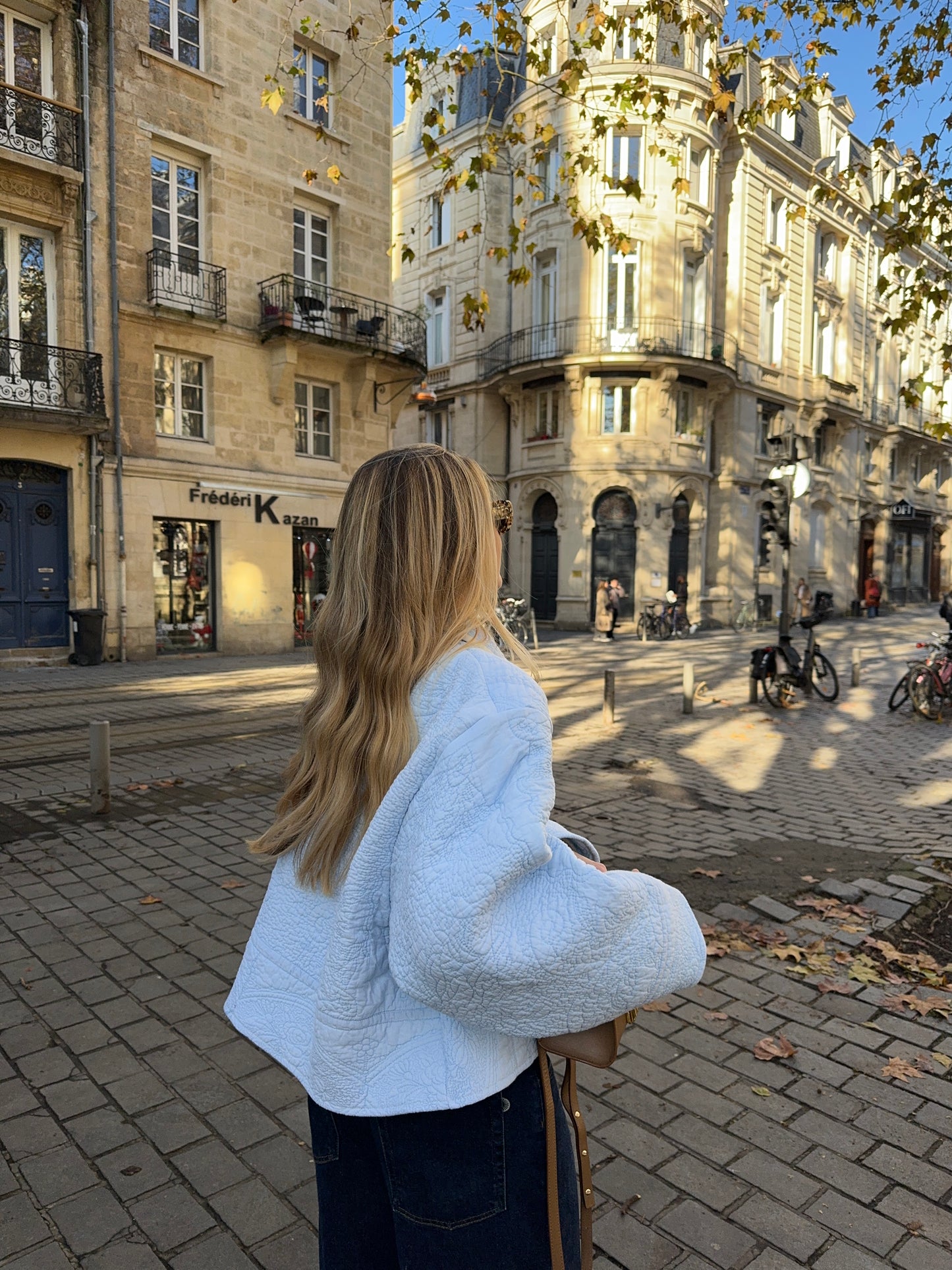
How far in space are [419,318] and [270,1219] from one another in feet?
68.2

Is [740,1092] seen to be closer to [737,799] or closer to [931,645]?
[737,799]

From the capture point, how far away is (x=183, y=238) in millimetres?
17422

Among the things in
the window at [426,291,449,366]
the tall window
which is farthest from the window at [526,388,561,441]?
the window at [426,291,449,366]

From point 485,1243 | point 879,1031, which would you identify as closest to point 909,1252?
point 879,1031

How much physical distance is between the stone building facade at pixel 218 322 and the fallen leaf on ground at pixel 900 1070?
15630mm

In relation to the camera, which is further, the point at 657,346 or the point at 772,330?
the point at 772,330

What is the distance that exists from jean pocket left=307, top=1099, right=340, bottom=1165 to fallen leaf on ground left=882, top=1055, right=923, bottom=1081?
249cm

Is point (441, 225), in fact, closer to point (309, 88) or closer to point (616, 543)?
point (309, 88)

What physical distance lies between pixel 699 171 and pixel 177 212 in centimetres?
1824

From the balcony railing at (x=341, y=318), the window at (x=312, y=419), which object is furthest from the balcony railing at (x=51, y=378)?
the window at (x=312, y=419)

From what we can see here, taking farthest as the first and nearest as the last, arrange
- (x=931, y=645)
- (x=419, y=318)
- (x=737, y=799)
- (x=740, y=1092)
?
(x=419, y=318)
(x=931, y=645)
(x=737, y=799)
(x=740, y=1092)

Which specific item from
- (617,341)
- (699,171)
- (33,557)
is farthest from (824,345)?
(33,557)

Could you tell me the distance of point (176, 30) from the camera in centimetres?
1689

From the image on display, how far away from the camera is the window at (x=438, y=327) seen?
31938 mm
